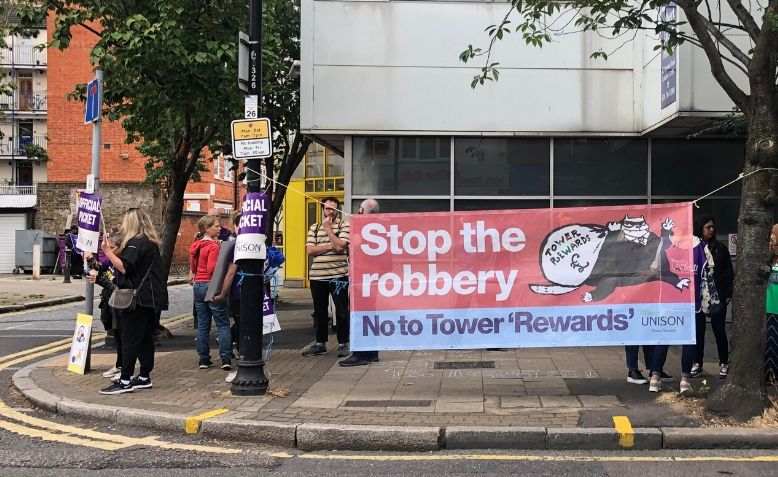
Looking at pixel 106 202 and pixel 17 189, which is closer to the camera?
pixel 106 202

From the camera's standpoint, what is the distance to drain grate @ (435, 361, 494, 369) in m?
8.58

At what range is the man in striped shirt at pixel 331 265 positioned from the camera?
8711 mm

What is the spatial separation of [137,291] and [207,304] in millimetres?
1355

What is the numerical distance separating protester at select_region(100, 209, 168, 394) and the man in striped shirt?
6.44 feet

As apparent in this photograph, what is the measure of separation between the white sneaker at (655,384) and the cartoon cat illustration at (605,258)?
3.06 ft

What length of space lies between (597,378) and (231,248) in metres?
4.33

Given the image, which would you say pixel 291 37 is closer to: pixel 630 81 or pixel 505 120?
pixel 505 120

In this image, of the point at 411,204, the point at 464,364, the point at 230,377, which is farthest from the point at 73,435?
the point at 411,204

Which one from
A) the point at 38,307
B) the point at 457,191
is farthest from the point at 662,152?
the point at 38,307

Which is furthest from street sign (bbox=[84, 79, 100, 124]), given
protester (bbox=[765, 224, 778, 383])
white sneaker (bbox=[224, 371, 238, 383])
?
protester (bbox=[765, 224, 778, 383])

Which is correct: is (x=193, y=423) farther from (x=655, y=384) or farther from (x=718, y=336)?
(x=718, y=336)

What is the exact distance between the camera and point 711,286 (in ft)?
24.4

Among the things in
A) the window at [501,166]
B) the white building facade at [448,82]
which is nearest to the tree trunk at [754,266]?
the white building facade at [448,82]

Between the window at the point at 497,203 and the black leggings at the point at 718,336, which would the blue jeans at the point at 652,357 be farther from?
the window at the point at 497,203
